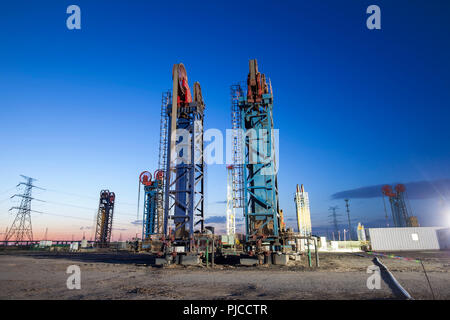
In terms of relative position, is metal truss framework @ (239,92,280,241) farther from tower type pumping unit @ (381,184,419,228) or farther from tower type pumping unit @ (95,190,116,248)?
tower type pumping unit @ (381,184,419,228)

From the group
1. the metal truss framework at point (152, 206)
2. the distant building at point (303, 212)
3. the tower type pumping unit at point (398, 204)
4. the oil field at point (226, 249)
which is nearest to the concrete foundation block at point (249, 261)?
the oil field at point (226, 249)

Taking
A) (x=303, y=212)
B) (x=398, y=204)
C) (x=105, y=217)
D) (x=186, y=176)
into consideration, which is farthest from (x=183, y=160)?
(x=398, y=204)

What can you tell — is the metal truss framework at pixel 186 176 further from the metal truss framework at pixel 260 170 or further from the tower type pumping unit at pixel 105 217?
the tower type pumping unit at pixel 105 217

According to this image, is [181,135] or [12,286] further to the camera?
[181,135]

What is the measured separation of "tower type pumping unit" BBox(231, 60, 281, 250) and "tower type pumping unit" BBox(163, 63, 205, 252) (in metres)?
3.98

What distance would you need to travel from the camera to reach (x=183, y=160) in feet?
75.4

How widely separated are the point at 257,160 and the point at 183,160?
7.00 meters

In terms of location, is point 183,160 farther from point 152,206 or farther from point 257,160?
point 152,206

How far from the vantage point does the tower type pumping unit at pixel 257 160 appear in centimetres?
1967

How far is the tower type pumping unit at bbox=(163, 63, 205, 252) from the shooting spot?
21.2 meters
